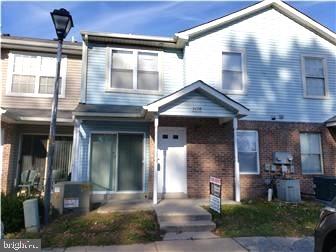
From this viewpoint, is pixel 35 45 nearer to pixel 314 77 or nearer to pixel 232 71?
pixel 232 71

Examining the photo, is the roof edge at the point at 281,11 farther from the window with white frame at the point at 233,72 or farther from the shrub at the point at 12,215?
the shrub at the point at 12,215

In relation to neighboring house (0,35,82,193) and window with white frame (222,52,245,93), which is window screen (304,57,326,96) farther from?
neighboring house (0,35,82,193)

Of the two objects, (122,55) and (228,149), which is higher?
(122,55)

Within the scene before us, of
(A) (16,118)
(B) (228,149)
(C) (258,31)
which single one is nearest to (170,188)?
(B) (228,149)

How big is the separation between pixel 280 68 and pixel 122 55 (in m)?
6.46

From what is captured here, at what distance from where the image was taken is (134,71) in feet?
40.4

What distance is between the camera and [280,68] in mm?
13070

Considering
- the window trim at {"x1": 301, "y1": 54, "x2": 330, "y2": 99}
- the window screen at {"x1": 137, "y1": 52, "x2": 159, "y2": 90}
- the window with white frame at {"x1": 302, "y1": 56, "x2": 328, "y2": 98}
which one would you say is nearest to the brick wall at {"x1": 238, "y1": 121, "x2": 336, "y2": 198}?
the window trim at {"x1": 301, "y1": 54, "x2": 330, "y2": 99}

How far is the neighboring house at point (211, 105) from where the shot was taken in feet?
37.3

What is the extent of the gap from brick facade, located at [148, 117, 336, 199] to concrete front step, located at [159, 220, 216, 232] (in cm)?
330

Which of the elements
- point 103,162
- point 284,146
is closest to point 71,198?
point 103,162

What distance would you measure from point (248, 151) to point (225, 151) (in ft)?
3.24

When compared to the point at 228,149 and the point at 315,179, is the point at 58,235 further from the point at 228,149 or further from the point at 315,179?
the point at 315,179

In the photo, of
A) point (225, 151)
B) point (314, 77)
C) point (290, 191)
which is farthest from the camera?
point (314, 77)
